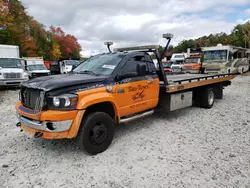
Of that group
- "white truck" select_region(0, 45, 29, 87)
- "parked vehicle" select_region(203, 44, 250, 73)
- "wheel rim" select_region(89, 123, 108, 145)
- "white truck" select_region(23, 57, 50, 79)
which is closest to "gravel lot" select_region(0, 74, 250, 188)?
"wheel rim" select_region(89, 123, 108, 145)

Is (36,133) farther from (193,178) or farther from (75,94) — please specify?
(193,178)

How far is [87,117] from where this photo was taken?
3709mm

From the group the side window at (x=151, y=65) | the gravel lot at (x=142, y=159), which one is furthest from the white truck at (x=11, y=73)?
the side window at (x=151, y=65)

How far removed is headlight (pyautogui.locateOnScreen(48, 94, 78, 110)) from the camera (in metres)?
3.38

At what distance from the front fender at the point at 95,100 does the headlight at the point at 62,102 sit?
138mm

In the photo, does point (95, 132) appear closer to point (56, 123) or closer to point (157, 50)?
point (56, 123)

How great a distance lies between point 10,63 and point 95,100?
38.5 ft

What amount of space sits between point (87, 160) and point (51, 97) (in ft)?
4.27

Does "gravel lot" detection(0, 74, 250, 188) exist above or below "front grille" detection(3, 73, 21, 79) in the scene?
below

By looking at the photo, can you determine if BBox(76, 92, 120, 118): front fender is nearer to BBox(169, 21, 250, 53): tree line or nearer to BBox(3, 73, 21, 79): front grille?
BBox(3, 73, 21, 79): front grille

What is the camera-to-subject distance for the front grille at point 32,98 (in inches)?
136

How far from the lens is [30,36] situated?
4112 cm

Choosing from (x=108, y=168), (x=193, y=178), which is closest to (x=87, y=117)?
(x=108, y=168)

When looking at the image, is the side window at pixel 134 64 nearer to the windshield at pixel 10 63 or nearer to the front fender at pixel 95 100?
the front fender at pixel 95 100
